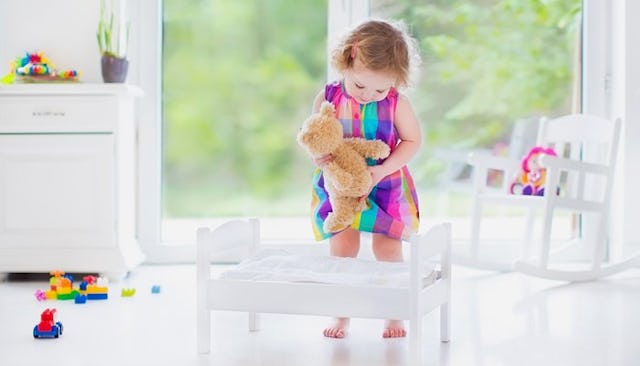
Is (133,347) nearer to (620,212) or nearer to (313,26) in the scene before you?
(313,26)

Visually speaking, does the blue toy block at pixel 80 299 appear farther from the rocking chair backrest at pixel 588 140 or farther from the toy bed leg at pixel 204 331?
the rocking chair backrest at pixel 588 140

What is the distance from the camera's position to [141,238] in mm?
3744

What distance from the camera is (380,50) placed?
2150mm

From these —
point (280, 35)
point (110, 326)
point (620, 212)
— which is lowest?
point (110, 326)

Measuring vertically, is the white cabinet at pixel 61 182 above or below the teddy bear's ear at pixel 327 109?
below

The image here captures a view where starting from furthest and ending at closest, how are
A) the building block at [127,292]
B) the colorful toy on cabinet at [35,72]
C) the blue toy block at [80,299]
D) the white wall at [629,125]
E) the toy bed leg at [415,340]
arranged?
the white wall at [629,125] < the colorful toy on cabinet at [35,72] < the building block at [127,292] < the blue toy block at [80,299] < the toy bed leg at [415,340]

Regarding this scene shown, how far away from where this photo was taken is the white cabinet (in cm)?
325

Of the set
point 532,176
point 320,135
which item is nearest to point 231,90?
point 532,176

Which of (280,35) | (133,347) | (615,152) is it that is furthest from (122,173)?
(615,152)

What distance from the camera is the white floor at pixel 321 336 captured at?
201 centimetres

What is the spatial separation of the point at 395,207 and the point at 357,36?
455 mm

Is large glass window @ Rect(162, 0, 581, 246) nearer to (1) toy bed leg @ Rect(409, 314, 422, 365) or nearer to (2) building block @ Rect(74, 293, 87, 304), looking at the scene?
(2) building block @ Rect(74, 293, 87, 304)

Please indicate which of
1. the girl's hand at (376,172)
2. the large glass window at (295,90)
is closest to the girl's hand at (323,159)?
the girl's hand at (376,172)

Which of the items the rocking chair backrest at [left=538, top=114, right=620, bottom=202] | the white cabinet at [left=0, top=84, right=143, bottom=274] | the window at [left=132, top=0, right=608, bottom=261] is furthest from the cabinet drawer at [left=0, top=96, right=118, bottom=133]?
the rocking chair backrest at [left=538, top=114, right=620, bottom=202]
